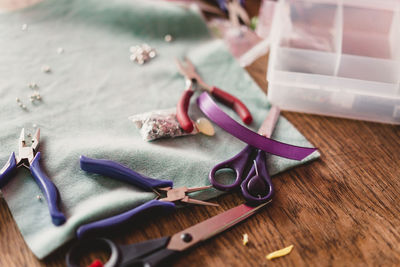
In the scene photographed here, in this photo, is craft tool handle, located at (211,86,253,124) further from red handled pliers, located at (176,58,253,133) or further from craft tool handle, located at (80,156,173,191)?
craft tool handle, located at (80,156,173,191)

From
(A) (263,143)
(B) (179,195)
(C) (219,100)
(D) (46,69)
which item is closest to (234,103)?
(C) (219,100)

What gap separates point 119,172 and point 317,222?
0.33m

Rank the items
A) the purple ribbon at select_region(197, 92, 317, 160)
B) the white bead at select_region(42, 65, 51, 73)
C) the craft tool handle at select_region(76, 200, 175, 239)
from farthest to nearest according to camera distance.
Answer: the white bead at select_region(42, 65, 51, 73) < the purple ribbon at select_region(197, 92, 317, 160) < the craft tool handle at select_region(76, 200, 175, 239)

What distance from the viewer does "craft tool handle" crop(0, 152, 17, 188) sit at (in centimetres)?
67

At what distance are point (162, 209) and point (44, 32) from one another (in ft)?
1.77

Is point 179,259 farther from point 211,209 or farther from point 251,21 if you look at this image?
point 251,21

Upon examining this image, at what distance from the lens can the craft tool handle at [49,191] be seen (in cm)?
63

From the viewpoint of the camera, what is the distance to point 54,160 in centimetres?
72

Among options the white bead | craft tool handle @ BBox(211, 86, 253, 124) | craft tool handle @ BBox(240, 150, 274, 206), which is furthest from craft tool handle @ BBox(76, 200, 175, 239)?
the white bead

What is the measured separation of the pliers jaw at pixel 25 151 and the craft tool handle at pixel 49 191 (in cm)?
1

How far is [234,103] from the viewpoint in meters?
0.87

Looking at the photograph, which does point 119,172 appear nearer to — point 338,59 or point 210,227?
point 210,227

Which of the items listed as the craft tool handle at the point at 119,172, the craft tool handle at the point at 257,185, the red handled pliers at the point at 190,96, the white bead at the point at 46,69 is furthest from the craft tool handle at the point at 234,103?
the white bead at the point at 46,69

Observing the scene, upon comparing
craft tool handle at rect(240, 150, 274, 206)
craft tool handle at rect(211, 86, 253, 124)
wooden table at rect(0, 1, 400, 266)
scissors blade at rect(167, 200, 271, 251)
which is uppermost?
craft tool handle at rect(211, 86, 253, 124)
